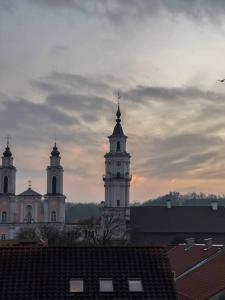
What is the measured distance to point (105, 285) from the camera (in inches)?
811

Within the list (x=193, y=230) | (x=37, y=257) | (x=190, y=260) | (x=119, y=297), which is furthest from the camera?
(x=193, y=230)

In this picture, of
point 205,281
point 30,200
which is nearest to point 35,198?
point 30,200

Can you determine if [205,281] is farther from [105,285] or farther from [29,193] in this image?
[29,193]

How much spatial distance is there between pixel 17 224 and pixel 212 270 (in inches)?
2681

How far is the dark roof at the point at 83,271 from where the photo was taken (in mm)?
20277

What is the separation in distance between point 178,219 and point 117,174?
10.4 meters

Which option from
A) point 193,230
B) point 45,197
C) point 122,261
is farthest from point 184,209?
point 122,261

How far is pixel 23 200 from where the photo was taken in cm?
10038

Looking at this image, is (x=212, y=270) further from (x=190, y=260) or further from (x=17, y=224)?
(x=17, y=224)

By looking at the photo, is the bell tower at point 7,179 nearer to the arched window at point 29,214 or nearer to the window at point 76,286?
the arched window at point 29,214

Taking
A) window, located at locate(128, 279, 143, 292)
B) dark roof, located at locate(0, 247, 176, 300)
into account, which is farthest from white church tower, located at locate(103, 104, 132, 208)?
window, located at locate(128, 279, 143, 292)

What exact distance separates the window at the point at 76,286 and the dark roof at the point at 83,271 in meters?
0.12

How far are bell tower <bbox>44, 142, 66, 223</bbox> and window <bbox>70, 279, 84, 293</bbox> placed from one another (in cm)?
7865

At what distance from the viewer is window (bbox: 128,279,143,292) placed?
67.3 ft
